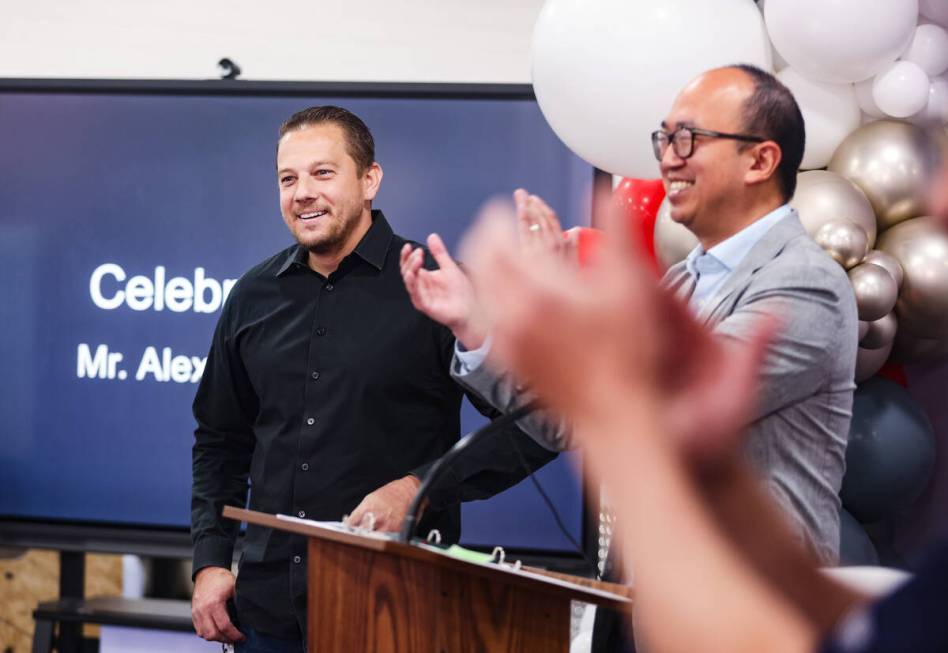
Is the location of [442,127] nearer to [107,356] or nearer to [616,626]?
[107,356]

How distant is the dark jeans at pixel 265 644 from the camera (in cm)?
229

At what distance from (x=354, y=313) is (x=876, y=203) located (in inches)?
50.0

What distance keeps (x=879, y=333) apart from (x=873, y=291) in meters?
0.15

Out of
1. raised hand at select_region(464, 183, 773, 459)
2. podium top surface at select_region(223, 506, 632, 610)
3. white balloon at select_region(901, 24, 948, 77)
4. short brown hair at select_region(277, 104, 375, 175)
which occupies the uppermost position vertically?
white balloon at select_region(901, 24, 948, 77)

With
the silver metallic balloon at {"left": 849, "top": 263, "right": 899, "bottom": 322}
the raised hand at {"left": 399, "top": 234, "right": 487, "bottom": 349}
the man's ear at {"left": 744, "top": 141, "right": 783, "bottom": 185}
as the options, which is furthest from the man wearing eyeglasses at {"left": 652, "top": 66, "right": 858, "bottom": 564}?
the silver metallic balloon at {"left": 849, "top": 263, "right": 899, "bottom": 322}

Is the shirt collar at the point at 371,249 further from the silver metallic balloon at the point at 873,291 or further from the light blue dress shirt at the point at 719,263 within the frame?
the silver metallic balloon at the point at 873,291

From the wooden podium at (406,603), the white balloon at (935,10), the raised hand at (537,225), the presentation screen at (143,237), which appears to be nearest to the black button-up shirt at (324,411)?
the wooden podium at (406,603)

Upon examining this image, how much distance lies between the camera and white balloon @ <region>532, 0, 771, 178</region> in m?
2.70

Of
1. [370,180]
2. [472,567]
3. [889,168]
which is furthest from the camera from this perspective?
[889,168]

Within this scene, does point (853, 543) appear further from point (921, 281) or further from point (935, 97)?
point (935, 97)

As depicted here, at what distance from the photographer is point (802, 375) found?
5.20ft

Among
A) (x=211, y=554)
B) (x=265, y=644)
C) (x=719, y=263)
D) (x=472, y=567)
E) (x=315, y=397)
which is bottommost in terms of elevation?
(x=265, y=644)

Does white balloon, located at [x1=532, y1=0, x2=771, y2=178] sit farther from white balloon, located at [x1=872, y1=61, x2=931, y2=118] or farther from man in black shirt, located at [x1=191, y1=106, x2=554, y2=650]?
man in black shirt, located at [x1=191, y1=106, x2=554, y2=650]

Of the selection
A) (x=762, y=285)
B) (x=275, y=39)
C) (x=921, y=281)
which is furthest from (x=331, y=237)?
(x=275, y=39)
